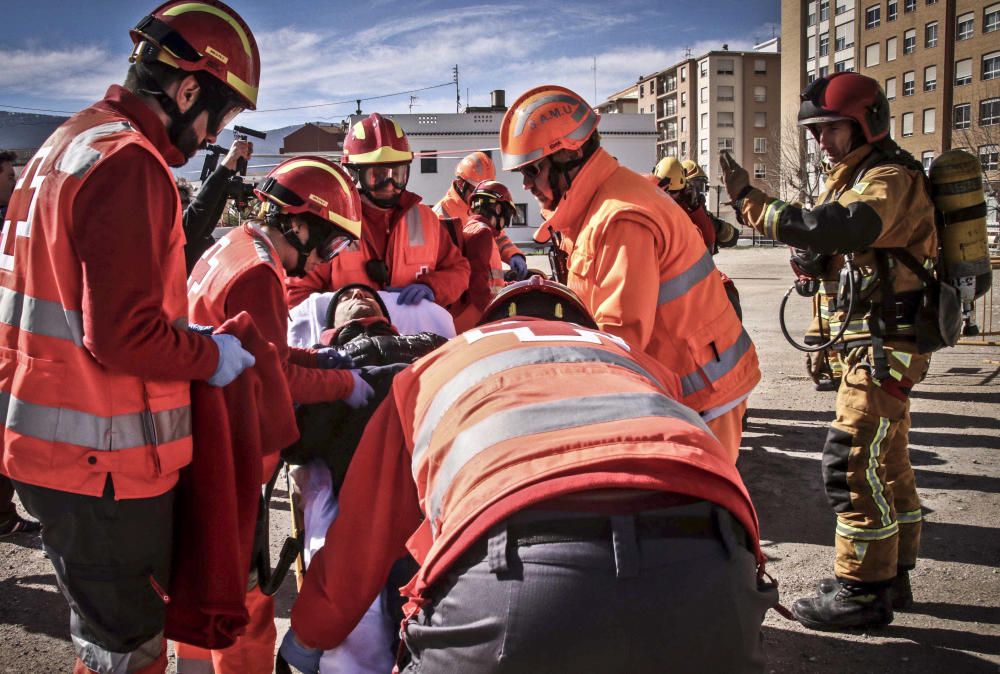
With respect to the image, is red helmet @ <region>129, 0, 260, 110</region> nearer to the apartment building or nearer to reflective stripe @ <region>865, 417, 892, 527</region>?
reflective stripe @ <region>865, 417, 892, 527</region>

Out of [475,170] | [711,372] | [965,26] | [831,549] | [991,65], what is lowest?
[831,549]

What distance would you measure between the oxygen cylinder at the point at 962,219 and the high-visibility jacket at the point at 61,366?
11.6 feet

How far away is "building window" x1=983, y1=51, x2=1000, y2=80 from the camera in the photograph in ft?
171

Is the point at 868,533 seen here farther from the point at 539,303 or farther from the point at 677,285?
the point at 539,303

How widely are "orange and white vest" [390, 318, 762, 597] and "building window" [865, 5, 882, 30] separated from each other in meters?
69.1

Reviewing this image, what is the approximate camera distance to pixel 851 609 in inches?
146

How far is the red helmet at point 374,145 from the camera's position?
4.40m

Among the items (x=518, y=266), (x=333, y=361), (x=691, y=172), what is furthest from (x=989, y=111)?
(x=333, y=361)

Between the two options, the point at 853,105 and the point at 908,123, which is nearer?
the point at 853,105

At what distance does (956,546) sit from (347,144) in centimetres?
412

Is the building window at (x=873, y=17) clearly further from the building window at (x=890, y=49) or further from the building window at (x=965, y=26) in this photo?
the building window at (x=965, y=26)

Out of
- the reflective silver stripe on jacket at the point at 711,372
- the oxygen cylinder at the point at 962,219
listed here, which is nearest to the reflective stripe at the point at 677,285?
the reflective silver stripe on jacket at the point at 711,372

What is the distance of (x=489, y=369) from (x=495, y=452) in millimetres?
234

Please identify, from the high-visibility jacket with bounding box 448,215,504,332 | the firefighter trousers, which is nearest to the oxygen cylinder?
the firefighter trousers
